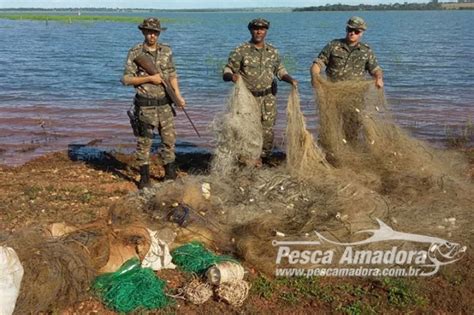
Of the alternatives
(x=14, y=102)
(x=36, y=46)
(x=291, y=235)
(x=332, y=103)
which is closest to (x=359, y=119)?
(x=332, y=103)

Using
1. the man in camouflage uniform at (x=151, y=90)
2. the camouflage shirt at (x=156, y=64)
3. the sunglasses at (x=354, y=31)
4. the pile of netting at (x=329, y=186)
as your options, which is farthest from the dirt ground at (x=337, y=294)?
the sunglasses at (x=354, y=31)

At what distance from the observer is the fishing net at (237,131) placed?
6.38m

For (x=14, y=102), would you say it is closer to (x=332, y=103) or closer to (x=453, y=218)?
(x=332, y=103)

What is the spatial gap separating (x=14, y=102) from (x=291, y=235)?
12.2m

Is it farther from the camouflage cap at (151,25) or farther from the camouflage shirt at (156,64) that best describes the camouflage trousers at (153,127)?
the camouflage cap at (151,25)

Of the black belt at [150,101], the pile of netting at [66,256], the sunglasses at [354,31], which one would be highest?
the sunglasses at [354,31]

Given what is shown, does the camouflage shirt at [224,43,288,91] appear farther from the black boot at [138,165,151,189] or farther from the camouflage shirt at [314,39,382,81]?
the black boot at [138,165,151,189]

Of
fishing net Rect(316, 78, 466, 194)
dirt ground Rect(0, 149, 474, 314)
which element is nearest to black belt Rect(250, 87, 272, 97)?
fishing net Rect(316, 78, 466, 194)

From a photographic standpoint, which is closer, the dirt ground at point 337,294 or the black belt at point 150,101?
the dirt ground at point 337,294

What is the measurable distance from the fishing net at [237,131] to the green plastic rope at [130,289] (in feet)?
7.03

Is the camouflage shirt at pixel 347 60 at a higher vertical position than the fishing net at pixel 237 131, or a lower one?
higher

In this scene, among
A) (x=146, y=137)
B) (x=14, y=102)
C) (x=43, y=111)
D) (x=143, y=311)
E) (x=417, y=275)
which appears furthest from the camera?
(x=14, y=102)

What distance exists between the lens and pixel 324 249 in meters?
4.79

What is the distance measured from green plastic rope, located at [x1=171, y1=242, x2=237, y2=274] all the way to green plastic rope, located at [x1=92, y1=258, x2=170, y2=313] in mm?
346
